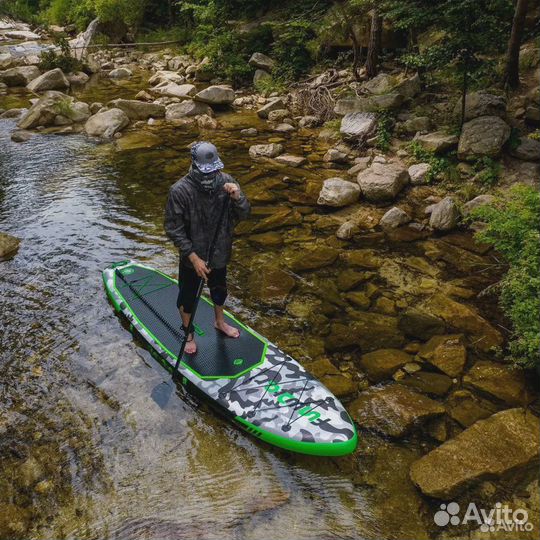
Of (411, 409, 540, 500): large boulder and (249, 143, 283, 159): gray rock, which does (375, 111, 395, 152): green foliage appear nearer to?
(249, 143, 283, 159): gray rock

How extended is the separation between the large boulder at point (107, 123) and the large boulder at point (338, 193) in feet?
25.9

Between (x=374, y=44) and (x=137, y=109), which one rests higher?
(x=374, y=44)

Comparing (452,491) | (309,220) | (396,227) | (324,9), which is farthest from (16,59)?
(452,491)

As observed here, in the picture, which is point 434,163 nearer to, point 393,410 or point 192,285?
point 393,410

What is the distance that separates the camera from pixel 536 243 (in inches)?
193

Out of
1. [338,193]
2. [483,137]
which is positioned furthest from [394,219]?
[483,137]

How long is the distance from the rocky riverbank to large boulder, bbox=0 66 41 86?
16.9 feet

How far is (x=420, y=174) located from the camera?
9.02 m

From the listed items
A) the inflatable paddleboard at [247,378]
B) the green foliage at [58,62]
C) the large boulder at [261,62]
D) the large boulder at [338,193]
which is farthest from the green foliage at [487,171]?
the green foliage at [58,62]

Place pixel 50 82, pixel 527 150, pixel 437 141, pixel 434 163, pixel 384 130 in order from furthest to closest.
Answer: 1. pixel 50 82
2. pixel 384 130
3. pixel 437 141
4. pixel 434 163
5. pixel 527 150

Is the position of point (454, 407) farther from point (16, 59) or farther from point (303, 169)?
point (16, 59)

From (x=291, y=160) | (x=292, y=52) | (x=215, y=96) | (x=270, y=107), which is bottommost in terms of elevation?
(x=291, y=160)

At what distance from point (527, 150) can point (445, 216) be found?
2.43m

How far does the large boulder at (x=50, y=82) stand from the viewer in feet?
60.3
